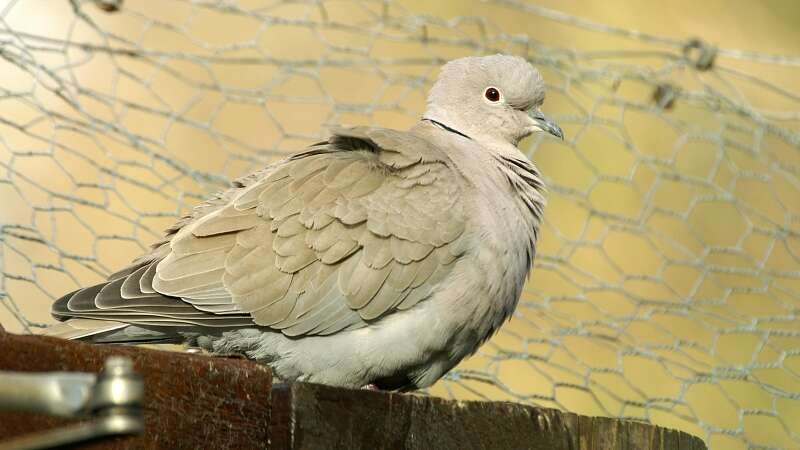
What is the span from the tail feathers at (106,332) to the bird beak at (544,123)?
147cm

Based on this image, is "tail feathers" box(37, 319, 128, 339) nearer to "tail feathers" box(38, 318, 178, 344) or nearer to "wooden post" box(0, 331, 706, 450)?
"tail feathers" box(38, 318, 178, 344)

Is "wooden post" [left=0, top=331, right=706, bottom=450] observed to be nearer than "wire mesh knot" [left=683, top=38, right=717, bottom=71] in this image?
Yes

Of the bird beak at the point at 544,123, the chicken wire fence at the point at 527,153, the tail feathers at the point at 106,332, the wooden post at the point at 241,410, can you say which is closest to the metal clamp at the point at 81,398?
the wooden post at the point at 241,410

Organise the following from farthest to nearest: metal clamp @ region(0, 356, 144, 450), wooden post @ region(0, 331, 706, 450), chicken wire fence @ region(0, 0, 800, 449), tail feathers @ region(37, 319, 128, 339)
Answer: chicken wire fence @ region(0, 0, 800, 449) < tail feathers @ region(37, 319, 128, 339) < wooden post @ region(0, 331, 706, 450) < metal clamp @ region(0, 356, 144, 450)

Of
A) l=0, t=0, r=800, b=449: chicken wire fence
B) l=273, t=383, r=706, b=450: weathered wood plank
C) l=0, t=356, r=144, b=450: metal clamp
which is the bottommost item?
l=0, t=0, r=800, b=449: chicken wire fence

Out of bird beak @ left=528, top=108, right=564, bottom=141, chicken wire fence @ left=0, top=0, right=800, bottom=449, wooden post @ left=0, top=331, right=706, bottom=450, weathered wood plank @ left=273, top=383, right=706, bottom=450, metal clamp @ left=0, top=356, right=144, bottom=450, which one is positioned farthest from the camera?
chicken wire fence @ left=0, top=0, right=800, bottom=449

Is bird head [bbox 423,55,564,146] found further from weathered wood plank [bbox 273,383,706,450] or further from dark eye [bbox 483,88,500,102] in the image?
weathered wood plank [bbox 273,383,706,450]

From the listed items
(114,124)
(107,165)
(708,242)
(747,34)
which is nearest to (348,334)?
(114,124)

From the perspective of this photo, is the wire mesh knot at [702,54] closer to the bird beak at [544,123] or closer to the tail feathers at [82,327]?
the bird beak at [544,123]

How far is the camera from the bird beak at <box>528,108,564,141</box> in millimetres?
3902

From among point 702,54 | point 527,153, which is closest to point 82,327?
point 527,153

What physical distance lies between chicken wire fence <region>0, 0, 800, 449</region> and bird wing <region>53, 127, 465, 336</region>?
2.97ft

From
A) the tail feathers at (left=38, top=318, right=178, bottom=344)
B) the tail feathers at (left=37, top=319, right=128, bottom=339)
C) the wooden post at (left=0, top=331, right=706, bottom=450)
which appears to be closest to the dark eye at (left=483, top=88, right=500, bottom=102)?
the tail feathers at (left=38, top=318, right=178, bottom=344)

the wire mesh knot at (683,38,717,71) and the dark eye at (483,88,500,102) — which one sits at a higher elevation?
the wire mesh knot at (683,38,717,71)
